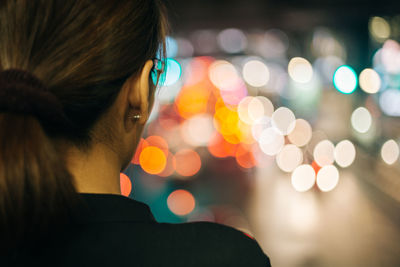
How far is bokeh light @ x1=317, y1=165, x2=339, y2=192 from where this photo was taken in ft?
36.4

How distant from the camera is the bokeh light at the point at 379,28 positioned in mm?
13641

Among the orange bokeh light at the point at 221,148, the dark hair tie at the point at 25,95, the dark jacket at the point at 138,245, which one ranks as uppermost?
the dark hair tie at the point at 25,95

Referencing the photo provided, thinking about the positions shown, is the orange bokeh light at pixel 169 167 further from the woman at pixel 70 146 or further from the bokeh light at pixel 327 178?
the woman at pixel 70 146

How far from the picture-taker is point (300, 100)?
25.0m

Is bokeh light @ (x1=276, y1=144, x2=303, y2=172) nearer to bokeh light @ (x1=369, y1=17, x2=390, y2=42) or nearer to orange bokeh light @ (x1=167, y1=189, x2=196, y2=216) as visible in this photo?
bokeh light @ (x1=369, y1=17, x2=390, y2=42)

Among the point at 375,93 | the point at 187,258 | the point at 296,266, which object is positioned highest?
the point at 375,93

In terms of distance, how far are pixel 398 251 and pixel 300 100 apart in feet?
63.1

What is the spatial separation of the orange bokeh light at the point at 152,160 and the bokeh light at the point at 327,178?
12.4 feet

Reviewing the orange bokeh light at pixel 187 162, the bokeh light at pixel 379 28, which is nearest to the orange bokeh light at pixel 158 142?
the orange bokeh light at pixel 187 162

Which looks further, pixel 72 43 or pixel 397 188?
pixel 397 188

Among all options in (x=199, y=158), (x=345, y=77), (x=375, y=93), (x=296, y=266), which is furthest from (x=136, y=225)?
(x=345, y=77)

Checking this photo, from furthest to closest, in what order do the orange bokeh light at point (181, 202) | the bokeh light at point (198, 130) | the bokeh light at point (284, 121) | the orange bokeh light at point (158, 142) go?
the bokeh light at point (284, 121)
the bokeh light at point (198, 130)
the orange bokeh light at point (158, 142)
the orange bokeh light at point (181, 202)

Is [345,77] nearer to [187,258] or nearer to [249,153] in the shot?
[249,153]

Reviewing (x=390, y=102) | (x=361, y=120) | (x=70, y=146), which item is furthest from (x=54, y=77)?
(x=361, y=120)
